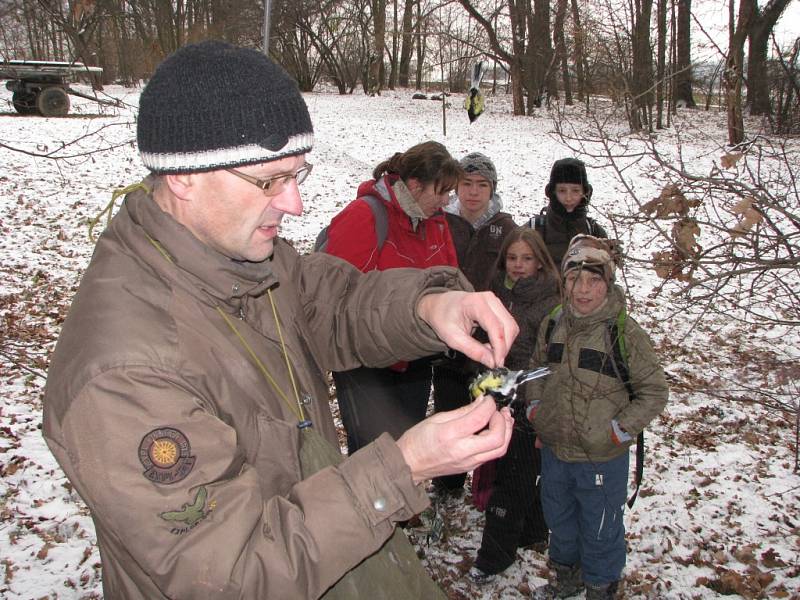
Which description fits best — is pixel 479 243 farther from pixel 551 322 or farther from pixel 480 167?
pixel 551 322

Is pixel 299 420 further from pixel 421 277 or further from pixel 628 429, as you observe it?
pixel 628 429

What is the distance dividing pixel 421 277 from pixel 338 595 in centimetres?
91

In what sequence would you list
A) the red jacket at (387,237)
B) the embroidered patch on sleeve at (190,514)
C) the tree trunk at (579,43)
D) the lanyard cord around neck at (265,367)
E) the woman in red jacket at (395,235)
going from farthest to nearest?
the tree trunk at (579,43)
the woman in red jacket at (395,235)
the red jacket at (387,237)
the lanyard cord around neck at (265,367)
the embroidered patch on sleeve at (190,514)

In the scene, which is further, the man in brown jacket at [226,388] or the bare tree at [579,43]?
the bare tree at [579,43]

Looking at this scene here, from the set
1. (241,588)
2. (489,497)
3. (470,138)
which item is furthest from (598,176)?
(241,588)

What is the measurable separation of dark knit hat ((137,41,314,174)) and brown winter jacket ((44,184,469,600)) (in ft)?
0.50

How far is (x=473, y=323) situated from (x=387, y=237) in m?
1.77

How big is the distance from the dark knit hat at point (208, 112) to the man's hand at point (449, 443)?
2.51ft

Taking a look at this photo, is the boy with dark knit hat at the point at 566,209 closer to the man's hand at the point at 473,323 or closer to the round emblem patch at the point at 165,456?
the man's hand at the point at 473,323

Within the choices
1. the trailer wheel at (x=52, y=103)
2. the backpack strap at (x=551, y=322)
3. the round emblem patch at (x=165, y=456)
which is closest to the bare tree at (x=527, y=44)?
the trailer wheel at (x=52, y=103)

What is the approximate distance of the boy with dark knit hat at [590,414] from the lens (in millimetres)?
3104

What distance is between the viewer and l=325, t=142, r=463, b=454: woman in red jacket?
10.9ft

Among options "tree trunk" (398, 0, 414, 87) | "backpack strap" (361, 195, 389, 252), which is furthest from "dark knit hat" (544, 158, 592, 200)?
"tree trunk" (398, 0, 414, 87)

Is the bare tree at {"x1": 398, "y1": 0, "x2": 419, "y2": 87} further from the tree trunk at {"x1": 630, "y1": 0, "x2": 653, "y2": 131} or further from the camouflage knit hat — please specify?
the camouflage knit hat
